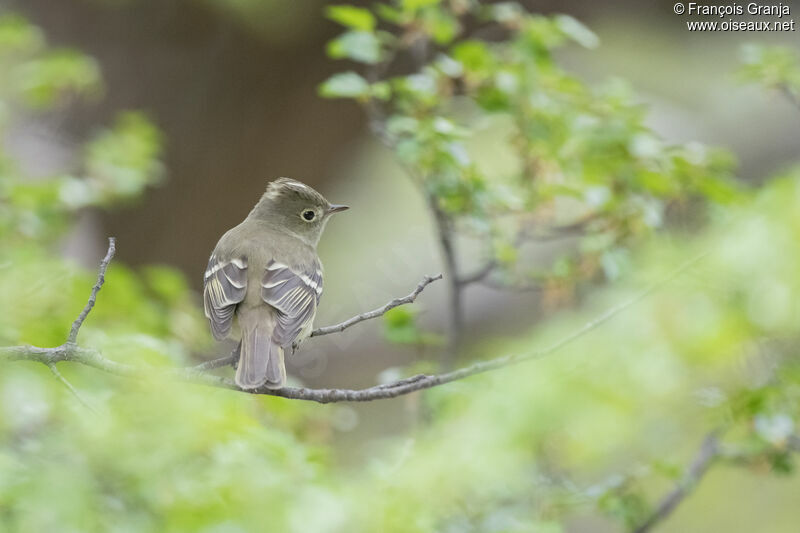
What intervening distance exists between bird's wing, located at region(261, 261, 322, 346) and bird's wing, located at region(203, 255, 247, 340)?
7 centimetres

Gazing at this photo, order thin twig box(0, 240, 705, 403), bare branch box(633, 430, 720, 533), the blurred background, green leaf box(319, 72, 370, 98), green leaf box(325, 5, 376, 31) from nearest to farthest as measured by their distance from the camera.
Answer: thin twig box(0, 240, 705, 403), the blurred background, green leaf box(319, 72, 370, 98), green leaf box(325, 5, 376, 31), bare branch box(633, 430, 720, 533)

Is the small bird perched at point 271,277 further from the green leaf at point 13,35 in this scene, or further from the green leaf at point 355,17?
the green leaf at point 13,35

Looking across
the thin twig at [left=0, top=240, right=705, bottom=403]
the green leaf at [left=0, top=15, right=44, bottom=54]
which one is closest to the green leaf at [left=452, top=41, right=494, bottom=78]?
the thin twig at [left=0, top=240, right=705, bottom=403]

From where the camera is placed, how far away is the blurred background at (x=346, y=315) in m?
2.83

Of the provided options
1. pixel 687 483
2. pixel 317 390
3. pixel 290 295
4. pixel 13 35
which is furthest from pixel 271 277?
pixel 13 35

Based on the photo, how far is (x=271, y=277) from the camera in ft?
8.57

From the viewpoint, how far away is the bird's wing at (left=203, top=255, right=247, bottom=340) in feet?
7.98

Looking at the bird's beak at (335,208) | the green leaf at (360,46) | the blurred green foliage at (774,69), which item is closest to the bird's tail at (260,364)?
the bird's beak at (335,208)

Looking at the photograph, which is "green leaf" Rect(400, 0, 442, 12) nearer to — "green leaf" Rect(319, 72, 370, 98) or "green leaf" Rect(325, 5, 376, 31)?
"green leaf" Rect(325, 5, 376, 31)

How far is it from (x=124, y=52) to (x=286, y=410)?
3.92m

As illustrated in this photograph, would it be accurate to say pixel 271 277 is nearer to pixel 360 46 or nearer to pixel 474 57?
pixel 360 46

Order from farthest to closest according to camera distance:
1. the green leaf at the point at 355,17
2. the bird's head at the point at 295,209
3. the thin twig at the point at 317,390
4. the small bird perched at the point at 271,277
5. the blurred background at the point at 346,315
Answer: the green leaf at the point at 355,17, the blurred background at the point at 346,315, the bird's head at the point at 295,209, the small bird perched at the point at 271,277, the thin twig at the point at 317,390

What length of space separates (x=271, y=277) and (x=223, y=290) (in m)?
0.16

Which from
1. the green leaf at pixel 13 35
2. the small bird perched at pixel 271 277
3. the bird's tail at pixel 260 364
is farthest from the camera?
the green leaf at pixel 13 35
